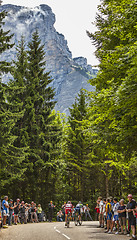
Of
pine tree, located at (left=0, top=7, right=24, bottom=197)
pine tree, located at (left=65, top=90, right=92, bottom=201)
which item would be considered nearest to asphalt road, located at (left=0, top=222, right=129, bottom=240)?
pine tree, located at (left=0, top=7, right=24, bottom=197)

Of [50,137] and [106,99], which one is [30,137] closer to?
[50,137]

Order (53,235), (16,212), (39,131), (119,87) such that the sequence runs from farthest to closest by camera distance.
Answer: (39,131) → (16,212) → (53,235) → (119,87)

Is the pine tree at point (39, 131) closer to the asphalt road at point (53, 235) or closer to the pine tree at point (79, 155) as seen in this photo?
the pine tree at point (79, 155)

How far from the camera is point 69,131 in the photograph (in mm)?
40438

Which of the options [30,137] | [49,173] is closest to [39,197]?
[49,173]

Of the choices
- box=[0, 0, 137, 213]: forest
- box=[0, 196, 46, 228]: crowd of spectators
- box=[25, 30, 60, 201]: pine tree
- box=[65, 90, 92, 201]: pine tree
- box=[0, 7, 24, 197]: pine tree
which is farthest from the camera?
box=[65, 90, 92, 201]: pine tree

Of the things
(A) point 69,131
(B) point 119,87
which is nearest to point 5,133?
(B) point 119,87

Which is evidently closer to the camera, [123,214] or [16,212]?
[123,214]

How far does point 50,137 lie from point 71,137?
659cm

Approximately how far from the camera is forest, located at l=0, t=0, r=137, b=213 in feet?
47.2

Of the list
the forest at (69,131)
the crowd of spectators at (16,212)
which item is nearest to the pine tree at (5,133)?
the forest at (69,131)

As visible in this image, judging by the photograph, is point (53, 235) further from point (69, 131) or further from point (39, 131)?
point (69, 131)

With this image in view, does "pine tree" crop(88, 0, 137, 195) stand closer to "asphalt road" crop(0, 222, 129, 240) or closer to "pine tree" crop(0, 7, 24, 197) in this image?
"asphalt road" crop(0, 222, 129, 240)

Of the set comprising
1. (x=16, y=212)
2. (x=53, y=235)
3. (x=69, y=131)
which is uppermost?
(x=69, y=131)
